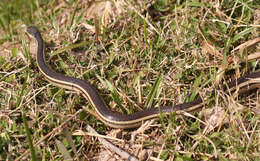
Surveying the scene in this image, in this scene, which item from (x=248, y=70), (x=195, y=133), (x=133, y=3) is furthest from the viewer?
(x=133, y=3)

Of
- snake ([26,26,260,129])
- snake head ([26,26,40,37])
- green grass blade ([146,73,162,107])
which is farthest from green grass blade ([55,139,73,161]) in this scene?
snake head ([26,26,40,37])

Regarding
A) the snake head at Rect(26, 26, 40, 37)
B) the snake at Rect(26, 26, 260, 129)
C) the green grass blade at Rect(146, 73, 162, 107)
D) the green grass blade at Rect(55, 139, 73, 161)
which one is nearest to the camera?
the green grass blade at Rect(55, 139, 73, 161)

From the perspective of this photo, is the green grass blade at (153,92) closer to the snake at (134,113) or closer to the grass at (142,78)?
the grass at (142,78)

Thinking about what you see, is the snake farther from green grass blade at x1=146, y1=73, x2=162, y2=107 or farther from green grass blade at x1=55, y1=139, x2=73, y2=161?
green grass blade at x1=55, y1=139, x2=73, y2=161

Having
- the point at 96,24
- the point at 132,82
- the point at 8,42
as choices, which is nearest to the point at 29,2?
the point at 8,42

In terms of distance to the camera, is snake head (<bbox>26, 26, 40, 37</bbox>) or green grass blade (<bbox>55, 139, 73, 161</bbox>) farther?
snake head (<bbox>26, 26, 40, 37</bbox>)

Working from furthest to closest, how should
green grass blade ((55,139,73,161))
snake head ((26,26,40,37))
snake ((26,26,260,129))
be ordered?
snake head ((26,26,40,37)) → snake ((26,26,260,129)) → green grass blade ((55,139,73,161))

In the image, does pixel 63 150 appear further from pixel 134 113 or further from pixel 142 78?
pixel 142 78

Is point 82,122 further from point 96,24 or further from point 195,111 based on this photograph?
point 96,24
